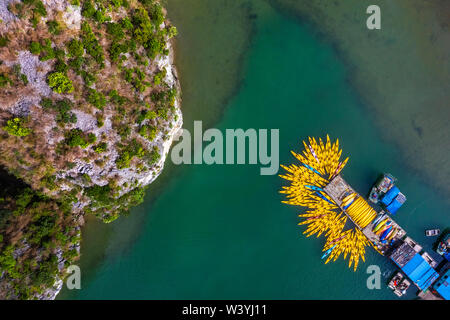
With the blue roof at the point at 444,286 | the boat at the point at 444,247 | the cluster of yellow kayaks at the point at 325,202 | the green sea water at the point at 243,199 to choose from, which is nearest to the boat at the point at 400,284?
the green sea water at the point at 243,199

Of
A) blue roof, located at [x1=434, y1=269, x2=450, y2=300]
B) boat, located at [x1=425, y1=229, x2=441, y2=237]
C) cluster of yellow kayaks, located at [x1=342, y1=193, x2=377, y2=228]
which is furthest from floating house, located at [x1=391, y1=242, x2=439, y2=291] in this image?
cluster of yellow kayaks, located at [x1=342, y1=193, x2=377, y2=228]

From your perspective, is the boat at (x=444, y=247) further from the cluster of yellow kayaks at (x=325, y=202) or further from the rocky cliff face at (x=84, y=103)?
the rocky cliff face at (x=84, y=103)

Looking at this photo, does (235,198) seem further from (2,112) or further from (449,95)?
(449,95)

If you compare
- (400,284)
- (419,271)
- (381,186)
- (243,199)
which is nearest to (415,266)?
(419,271)

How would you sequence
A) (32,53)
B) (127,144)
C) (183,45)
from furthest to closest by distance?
1. (183,45)
2. (127,144)
3. (32,53)

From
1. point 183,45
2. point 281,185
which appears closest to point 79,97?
point 183,45

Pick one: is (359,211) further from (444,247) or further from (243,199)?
(243,199)
